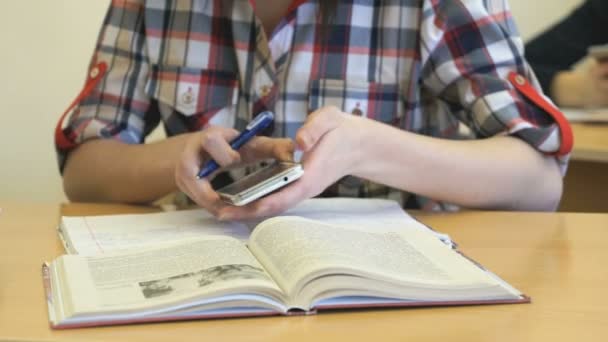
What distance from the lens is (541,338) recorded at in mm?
615

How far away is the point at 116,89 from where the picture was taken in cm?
119

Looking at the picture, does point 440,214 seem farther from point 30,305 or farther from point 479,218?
point 30,305

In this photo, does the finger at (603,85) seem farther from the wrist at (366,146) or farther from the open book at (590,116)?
the wrist at (366,146)

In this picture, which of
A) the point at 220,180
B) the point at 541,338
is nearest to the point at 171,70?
the point at 220,180

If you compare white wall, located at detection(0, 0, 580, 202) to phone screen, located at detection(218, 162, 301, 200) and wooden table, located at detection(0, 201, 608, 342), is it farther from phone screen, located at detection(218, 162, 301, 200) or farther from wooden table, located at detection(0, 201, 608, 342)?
phone screen, located at detection(218, 162, 301, 200)

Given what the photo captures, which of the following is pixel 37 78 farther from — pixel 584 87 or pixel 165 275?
pixel 165 275

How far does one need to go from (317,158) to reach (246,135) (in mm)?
83

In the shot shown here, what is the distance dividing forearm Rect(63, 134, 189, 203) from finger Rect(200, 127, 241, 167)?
0.16 meters

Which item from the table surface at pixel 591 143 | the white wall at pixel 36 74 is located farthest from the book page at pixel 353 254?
the white wall at pixel 36 74

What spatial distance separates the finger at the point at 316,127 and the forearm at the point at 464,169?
0.19 ft

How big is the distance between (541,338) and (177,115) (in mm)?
741

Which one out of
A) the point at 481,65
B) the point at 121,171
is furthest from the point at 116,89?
the point at 481,65

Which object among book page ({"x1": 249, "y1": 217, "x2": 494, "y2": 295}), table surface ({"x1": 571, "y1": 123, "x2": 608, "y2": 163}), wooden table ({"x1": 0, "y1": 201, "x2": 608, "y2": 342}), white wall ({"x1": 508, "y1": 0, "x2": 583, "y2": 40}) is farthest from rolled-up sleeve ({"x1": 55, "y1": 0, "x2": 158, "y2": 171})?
white wall ({"x1": 508, "y1": 0, "x2": 583, "y2": 40})

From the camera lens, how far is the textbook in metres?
0.63
